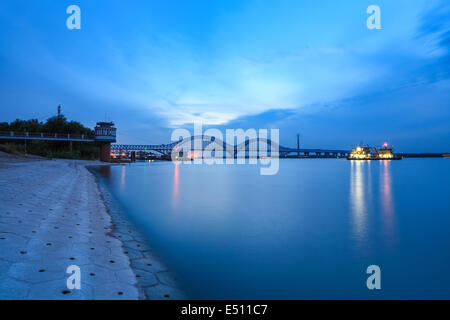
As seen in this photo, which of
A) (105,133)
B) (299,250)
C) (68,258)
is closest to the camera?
(68,258)

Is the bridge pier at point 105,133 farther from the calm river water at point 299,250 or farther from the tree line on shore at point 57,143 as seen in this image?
the calm river water at point 299,250

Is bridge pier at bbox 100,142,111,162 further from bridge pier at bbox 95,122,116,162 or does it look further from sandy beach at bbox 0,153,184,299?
sandy beach at bbox 0,153,184,299

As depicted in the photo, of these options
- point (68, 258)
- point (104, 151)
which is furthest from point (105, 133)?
point (68, 258)

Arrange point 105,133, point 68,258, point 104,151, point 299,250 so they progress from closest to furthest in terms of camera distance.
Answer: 1. point 68,258
2. point 299,250
3. point 105,133
4. point 104,151

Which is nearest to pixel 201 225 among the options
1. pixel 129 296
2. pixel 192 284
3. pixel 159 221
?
pixel 159 221

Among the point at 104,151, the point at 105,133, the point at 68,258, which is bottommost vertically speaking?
the point at 68,258

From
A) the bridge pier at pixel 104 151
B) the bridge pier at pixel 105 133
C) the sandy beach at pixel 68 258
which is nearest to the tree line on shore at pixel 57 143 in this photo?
the bridge pier at pixel 104 151

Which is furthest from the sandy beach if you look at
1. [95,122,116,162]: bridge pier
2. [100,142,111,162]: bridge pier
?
[100,142,111,162]: bridge pier

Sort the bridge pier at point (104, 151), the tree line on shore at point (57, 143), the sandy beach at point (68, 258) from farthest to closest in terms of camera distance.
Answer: the bridge pier at point (104, 151) → the tree line on shore at point (57, 143) → the sandy beach at point (68, 258)

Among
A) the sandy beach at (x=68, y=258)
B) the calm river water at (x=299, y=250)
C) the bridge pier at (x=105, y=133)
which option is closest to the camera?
the sandy beach at (x=68, y=258)

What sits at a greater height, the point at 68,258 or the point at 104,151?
the point at 104,151

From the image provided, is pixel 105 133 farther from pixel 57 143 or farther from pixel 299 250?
pixel 299 250
